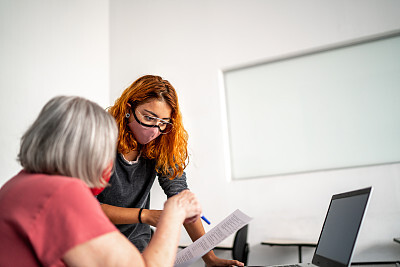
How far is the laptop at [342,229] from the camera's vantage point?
1023 mm

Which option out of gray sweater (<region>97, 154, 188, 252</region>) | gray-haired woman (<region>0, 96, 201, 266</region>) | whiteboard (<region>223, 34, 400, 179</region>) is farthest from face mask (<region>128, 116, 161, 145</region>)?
whiteboard (<region>223, 34, 400, 179</region>)

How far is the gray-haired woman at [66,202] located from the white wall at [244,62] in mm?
2036

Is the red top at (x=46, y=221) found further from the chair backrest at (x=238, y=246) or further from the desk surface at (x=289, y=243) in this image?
the desk surface at (x=289, y=243)

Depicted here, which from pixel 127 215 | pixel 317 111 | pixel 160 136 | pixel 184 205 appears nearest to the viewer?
pixel 184 205

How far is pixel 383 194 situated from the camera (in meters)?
2.55

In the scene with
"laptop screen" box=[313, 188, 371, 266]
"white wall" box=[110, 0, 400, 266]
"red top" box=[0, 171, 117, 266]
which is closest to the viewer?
"red top" box=[0, 171, 117, 266]

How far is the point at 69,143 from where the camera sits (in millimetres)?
772

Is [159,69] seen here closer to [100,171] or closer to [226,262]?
[226,262]

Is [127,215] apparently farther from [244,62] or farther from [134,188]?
[244,62]

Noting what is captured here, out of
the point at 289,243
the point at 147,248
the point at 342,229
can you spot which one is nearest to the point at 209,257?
the point at 342,229

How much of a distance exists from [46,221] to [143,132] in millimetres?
959

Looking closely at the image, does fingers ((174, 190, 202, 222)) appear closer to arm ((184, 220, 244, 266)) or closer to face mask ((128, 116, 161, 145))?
arm ((184, 220, 244, 266))

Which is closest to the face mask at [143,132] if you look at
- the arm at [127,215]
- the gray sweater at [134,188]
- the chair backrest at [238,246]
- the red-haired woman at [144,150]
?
the red-haired woman at [144,150]

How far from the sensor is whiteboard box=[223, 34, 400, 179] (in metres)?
2.69
